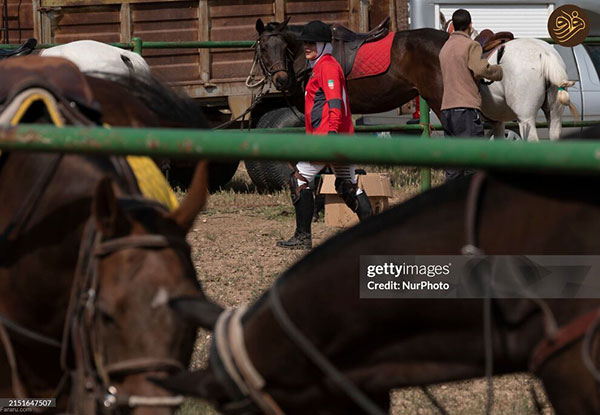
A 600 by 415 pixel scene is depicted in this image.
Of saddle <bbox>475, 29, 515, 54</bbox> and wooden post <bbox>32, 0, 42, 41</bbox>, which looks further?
wooden post <bbox>32, 0, 42, 41</bbox>

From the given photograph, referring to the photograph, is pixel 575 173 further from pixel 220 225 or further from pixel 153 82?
pixel 220 225

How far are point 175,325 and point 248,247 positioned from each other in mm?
5257

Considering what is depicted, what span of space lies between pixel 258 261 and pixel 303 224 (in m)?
0.71

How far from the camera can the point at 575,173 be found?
1581mm

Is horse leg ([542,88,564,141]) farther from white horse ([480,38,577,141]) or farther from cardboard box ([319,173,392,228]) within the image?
cardboard box ([319,173,392,228])

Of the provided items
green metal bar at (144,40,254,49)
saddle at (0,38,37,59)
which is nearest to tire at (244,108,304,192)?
green metal bar at (144,40,254,49)

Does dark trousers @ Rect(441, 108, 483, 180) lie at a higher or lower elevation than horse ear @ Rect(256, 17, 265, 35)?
lower

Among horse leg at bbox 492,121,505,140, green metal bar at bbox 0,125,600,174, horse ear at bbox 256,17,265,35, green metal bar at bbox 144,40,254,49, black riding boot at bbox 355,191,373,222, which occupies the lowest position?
black riding boot at bbox 355,191,373,222

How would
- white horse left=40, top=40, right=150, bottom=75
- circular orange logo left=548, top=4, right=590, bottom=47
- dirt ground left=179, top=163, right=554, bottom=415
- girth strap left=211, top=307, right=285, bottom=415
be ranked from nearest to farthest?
girth strap left=211, top=307, right=285, bottom=415 < dirt ground left=179, top=163, right=554, bottom=415 < white horse left=40, top=40, right=150, bottom=75 < circular orange logo left=548, top=4, right=590, bottom=47

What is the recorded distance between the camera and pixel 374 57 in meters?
9.21

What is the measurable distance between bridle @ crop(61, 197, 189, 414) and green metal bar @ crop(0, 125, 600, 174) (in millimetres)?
394

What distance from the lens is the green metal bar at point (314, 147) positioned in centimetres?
158

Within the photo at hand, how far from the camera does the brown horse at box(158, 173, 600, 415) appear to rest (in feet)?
5.50

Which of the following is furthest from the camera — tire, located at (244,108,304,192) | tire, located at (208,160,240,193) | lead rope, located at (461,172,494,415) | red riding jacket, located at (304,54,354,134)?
tire, located at (208,160,240,193)
